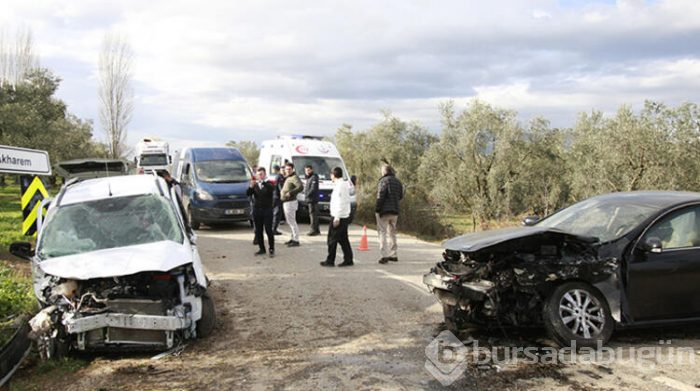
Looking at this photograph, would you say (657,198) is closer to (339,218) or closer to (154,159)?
(339,218)

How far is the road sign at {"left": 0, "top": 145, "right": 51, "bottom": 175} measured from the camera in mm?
7766

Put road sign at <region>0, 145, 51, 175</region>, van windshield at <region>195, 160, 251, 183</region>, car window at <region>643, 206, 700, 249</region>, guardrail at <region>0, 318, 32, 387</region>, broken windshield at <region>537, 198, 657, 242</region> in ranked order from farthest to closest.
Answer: van windshield at <region>195, 160, 251, 183</region> < road sign at <region>0, 145, 51, 175</region> < broken windshield at <region>537, 198, 657, 242</region> < car window at <region>643, 206, 700, 249</region> < guardrail at <region>0, 318, 32, 387</region>

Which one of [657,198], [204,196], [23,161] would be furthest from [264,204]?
[657,198]

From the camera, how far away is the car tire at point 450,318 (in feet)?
19.0

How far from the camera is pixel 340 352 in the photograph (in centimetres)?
543

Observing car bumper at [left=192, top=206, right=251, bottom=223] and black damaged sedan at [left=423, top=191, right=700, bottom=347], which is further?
car bumper at [left=192, top=206, right=251, bottom=223]

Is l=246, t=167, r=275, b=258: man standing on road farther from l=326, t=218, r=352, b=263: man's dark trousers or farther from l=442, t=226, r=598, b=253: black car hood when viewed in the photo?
l=442, t=226, r=598, b=253: black car hood

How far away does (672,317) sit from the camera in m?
5.40

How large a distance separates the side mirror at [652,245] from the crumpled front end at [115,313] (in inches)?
188

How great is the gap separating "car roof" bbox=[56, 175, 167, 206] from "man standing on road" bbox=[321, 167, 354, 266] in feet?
10.7

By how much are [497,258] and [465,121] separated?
97.0 ft

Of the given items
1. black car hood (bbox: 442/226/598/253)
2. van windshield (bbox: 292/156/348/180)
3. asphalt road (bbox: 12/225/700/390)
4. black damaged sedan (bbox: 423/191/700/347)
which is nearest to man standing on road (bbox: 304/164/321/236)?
van windshield (bbox: 292/156/348/180)

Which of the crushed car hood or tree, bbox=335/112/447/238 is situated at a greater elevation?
tree, bbox=335/112/447/238

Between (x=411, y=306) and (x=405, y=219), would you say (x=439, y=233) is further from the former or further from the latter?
(x=411, y=306)
